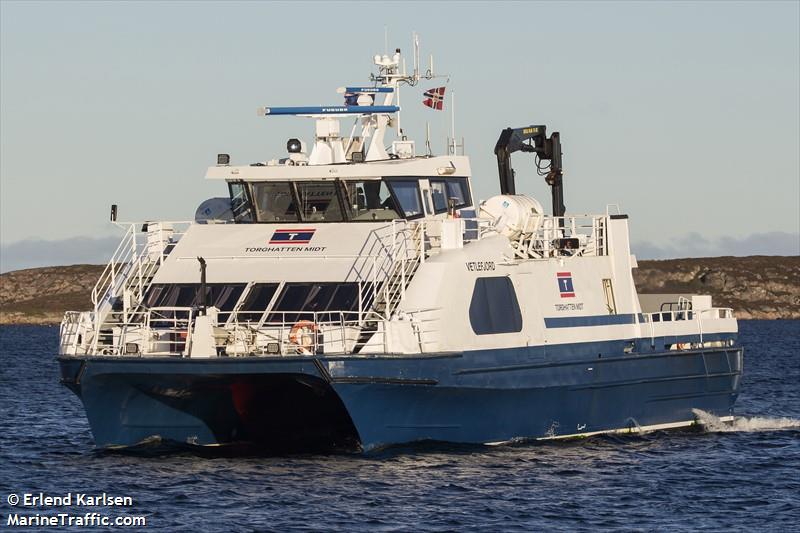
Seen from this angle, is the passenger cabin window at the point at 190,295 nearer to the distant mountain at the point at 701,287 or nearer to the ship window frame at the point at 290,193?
the ship window frame at the point at 290,193

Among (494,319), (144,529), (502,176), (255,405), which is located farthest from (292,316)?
(502,176)

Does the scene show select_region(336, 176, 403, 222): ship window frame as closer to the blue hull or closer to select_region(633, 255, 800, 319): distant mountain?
the blue hull

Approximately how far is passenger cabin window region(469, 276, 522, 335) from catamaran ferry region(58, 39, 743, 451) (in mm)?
36

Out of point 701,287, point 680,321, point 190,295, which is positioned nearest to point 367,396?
point 190,295

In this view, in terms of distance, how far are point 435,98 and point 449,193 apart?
10.8 ft

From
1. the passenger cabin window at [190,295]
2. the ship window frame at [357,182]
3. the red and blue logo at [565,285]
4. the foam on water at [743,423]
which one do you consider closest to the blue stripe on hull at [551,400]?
the foam on water at [743,423]

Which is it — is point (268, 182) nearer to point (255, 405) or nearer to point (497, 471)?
point (255, 405)

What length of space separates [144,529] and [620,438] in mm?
11076

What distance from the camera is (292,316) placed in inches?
1006

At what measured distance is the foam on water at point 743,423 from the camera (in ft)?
104

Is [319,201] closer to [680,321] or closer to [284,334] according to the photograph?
[284,334]

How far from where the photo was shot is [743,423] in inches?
1316

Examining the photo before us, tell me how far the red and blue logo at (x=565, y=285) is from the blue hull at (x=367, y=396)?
97cm

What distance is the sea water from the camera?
838 inches
